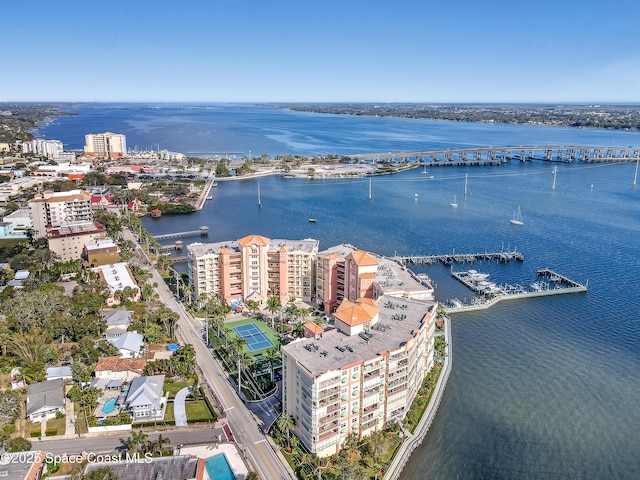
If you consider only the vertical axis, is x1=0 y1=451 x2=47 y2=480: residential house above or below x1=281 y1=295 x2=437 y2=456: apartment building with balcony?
below

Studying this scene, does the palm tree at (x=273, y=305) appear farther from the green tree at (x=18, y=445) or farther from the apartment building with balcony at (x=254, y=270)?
the green tree at (x=18, y=445)

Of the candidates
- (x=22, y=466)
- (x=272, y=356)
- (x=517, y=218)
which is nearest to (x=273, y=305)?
(x=272, y=356)

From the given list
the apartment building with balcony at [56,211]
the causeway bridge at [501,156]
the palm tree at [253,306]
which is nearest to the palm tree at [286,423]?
the palm tree at [253,306]

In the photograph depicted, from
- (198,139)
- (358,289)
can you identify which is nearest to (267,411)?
(358,289)

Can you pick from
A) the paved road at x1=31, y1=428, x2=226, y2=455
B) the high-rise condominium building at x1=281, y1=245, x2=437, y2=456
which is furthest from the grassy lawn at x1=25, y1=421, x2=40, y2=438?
the high-rise condominium building at x1=281, y1=245, x2=437, y2=456

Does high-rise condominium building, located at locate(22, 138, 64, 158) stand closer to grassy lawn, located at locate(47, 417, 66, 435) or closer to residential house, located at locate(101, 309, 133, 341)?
residential house, located at locate(101, 309, 133, 341)

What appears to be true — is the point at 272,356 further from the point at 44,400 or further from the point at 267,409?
the point at 44,400
